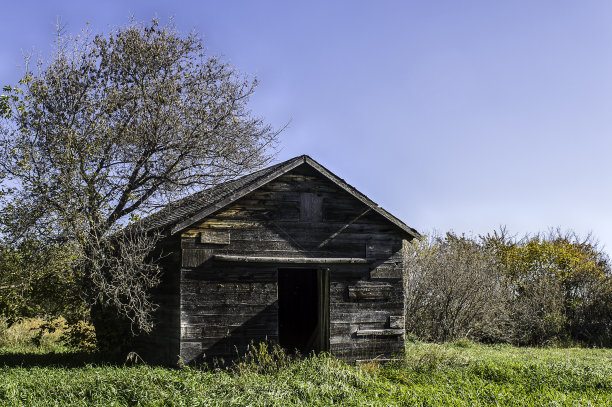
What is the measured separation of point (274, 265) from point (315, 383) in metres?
3.18

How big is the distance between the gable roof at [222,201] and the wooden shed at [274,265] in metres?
0.03

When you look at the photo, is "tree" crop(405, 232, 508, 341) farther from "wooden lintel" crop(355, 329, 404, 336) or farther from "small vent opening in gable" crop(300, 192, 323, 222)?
"small vent opening in gable" crop(300, 192, 323, 222)

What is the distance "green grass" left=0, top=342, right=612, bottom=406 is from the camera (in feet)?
35.9

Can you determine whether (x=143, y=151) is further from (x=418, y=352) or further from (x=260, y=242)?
(x=418, y=352)

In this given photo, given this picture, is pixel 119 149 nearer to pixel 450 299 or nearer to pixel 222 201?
pixel 222 201

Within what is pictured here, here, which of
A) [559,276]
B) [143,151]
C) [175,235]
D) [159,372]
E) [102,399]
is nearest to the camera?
[102,399]

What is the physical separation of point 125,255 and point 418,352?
796cm

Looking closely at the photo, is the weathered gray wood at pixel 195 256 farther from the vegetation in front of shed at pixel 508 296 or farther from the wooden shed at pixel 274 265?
the vegetation in front of shed at pixel 508 296

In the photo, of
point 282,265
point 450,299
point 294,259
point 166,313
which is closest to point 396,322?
point 294,259

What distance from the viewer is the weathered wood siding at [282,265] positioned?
13.7 metres

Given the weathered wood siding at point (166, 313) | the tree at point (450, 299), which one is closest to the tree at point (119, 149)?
the weathered wood siding at point (166, 313)

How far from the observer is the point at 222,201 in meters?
13.8

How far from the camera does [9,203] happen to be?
15023 millimetres

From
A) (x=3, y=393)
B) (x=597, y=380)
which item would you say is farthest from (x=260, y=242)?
(x=597, y=380)
